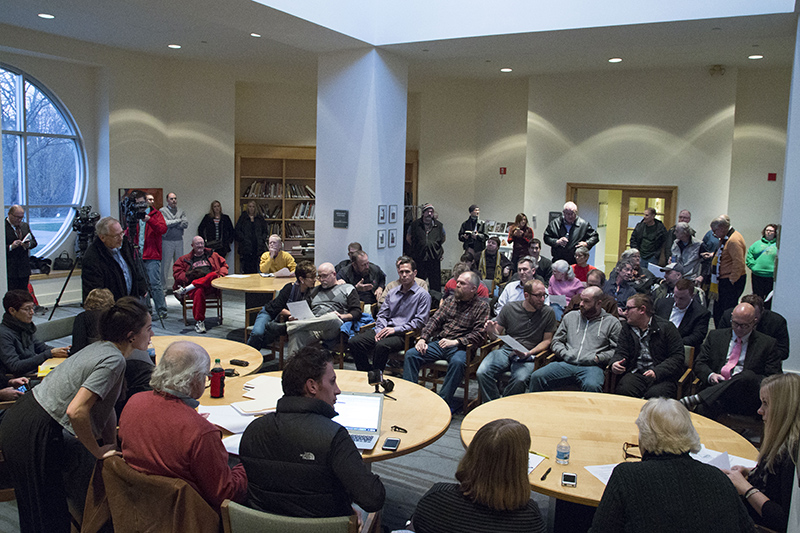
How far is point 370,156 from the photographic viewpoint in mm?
8719

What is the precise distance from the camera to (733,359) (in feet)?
16.8

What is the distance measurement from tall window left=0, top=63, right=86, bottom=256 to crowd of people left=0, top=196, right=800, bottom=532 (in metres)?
1.49

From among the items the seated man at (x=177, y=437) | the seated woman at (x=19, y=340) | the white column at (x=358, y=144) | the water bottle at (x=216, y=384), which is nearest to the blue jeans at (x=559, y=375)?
the water bottle at (x=216, y=384)

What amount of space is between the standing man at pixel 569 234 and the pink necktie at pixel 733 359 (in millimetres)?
4143

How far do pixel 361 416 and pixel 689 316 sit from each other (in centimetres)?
367

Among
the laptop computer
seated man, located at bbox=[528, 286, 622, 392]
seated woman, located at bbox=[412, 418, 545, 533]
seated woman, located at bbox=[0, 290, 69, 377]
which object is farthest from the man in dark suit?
seated woman, located at bbox=[0, 290, 69, 377]

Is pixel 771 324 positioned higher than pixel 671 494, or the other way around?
pixel 771 324

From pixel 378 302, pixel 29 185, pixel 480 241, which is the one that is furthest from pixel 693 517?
pixel 29 185

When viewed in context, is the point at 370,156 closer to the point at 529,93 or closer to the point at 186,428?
the point at 529,93

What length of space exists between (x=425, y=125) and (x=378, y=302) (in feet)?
22.2

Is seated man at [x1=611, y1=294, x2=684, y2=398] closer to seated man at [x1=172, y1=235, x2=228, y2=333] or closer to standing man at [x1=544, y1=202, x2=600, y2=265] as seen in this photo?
standing man at [x1=544, y1=202, x2=600, y2=265]

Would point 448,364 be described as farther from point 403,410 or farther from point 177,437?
point 177,437

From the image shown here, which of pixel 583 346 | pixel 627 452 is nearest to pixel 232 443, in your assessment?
pixel 627 452

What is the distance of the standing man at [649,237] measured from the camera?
9969 millimetres
